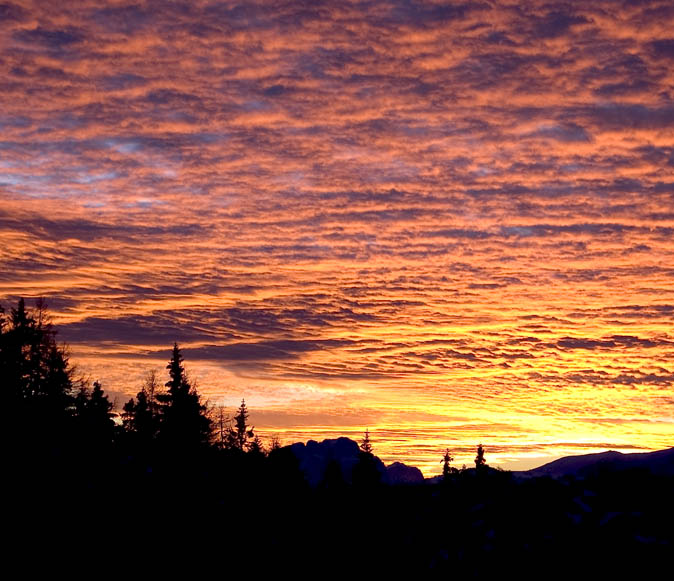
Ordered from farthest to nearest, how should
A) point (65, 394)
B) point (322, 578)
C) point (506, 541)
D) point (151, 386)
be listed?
1. point (151, 386)
2. point (65, 394)
3. point (322, 578)
4. point (506, 541)

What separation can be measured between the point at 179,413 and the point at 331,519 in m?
41.7

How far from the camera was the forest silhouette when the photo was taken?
21688 millimetres

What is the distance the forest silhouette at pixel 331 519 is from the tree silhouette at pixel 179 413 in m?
Result: 31.3

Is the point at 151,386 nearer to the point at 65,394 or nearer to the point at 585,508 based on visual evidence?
the point at 65,394

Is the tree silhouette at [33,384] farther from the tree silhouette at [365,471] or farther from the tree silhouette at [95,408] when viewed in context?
the tree silhouette at [365,471]

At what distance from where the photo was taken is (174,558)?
25.5m

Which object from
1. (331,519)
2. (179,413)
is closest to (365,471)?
(331,519)

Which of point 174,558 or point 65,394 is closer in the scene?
point 174,558

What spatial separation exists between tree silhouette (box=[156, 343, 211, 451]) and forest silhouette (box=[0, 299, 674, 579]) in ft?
103

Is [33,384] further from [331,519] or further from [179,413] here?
[331,519]

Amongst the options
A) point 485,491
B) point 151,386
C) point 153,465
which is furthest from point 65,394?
point 485,491

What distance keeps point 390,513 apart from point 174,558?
7843 mm

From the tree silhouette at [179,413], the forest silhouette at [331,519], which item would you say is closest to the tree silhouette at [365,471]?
the forest silhouette at [331,519]

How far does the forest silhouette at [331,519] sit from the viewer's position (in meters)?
21.7
